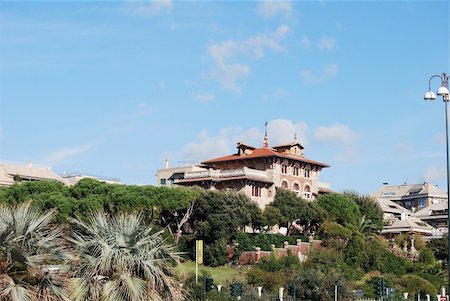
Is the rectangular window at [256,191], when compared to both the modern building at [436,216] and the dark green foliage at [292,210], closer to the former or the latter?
the dark green foliage at [292,210]

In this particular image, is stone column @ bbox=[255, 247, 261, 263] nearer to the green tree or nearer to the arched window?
the green tree

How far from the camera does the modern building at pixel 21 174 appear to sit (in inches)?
3174

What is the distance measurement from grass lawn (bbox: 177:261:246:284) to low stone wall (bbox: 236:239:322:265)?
1.94 metres

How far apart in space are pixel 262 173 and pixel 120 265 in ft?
195

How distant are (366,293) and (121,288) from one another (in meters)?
40.7

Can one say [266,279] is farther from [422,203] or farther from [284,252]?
[422,203]

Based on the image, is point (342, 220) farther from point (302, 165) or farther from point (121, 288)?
point (121, 288)

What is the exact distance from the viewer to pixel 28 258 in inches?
737

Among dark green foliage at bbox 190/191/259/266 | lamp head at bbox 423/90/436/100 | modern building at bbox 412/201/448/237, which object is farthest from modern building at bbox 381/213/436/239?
lamp head at bbox 423/90/436/100

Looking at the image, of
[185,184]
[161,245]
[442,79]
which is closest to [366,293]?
[185,184]

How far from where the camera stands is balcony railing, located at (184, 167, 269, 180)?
77.4 meters

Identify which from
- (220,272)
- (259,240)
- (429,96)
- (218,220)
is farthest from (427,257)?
(429,96)

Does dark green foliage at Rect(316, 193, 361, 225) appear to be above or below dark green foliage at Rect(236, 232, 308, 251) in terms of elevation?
above

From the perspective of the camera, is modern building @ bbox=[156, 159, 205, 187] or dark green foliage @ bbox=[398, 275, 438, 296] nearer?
dark green foliage @ bbox=[398, 275, 438, 296]
